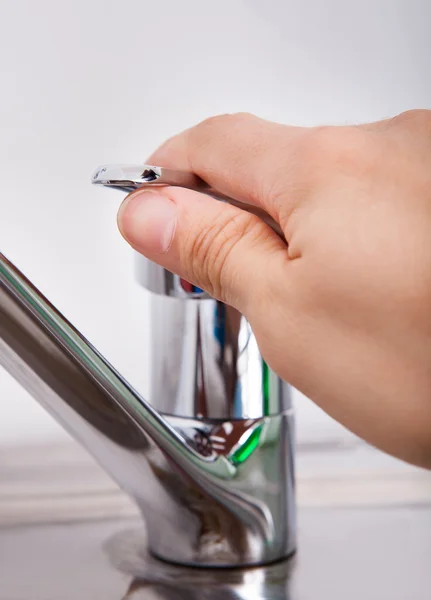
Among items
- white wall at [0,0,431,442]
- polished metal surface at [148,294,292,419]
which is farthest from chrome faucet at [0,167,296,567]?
white wall at [0,0,431,442]

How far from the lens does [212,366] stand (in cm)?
35

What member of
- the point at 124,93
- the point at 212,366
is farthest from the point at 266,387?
the point at 124,93

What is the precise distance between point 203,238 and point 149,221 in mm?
22

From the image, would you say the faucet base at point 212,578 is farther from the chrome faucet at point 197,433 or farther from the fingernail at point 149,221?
the fingernail at point 149,221

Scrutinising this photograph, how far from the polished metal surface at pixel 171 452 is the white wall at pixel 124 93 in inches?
6.2

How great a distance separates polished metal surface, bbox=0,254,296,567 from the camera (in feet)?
0.99

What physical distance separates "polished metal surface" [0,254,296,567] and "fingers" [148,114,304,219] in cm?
9

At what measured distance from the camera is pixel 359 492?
0.47m

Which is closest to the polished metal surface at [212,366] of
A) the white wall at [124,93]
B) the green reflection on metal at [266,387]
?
the green reflection on metal at [266,387]

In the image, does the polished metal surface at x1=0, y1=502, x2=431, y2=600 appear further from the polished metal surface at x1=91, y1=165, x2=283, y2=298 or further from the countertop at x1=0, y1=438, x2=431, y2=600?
the polished metal surface at x1=91, y1=165, x2=283, y2=298

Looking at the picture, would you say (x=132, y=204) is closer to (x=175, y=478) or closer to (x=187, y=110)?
(x=175, y=478)

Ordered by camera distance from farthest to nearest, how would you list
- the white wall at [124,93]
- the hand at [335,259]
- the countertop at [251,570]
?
the white wall at [124,93], the countertop at [251,570], the hand at [335,259]

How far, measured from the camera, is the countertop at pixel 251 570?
363 mm

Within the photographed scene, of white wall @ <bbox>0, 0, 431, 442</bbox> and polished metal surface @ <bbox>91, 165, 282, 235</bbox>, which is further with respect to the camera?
white wall @ <bbox>0, 0, 431, 442</bbox>
